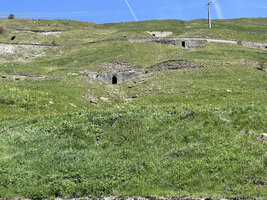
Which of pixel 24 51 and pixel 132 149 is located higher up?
pixel 24 51

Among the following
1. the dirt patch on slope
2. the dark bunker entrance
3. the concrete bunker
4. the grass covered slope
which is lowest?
the grass covered slope

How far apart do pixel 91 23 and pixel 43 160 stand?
130 metres

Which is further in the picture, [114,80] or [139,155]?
[114,80]

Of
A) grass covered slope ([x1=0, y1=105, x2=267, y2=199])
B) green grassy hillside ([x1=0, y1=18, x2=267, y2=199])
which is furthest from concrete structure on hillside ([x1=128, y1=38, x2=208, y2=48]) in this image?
grass covered slope ([x1=0, y1=105, x2=267, y2=199])

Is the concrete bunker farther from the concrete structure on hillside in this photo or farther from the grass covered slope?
the grass covered slope

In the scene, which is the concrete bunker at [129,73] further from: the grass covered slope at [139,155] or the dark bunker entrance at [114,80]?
the grass covered slope at [139,155]

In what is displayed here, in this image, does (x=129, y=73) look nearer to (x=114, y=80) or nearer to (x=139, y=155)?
(x=114, y=80)

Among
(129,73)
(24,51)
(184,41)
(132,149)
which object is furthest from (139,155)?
(24,51)

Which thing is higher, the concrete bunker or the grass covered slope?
the concrete bunker

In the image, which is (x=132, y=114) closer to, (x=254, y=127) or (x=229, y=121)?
(x=229, y=121)

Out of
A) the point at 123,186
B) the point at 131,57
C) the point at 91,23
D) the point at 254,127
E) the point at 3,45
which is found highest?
the point at 91,23

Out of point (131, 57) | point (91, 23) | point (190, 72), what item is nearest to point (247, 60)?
point (190, 72)

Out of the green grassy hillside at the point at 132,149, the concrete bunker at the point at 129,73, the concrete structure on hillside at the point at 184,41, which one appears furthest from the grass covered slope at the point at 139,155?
the concrete structure on hillside at the point at 184,41

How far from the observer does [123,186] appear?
37.6 feet
